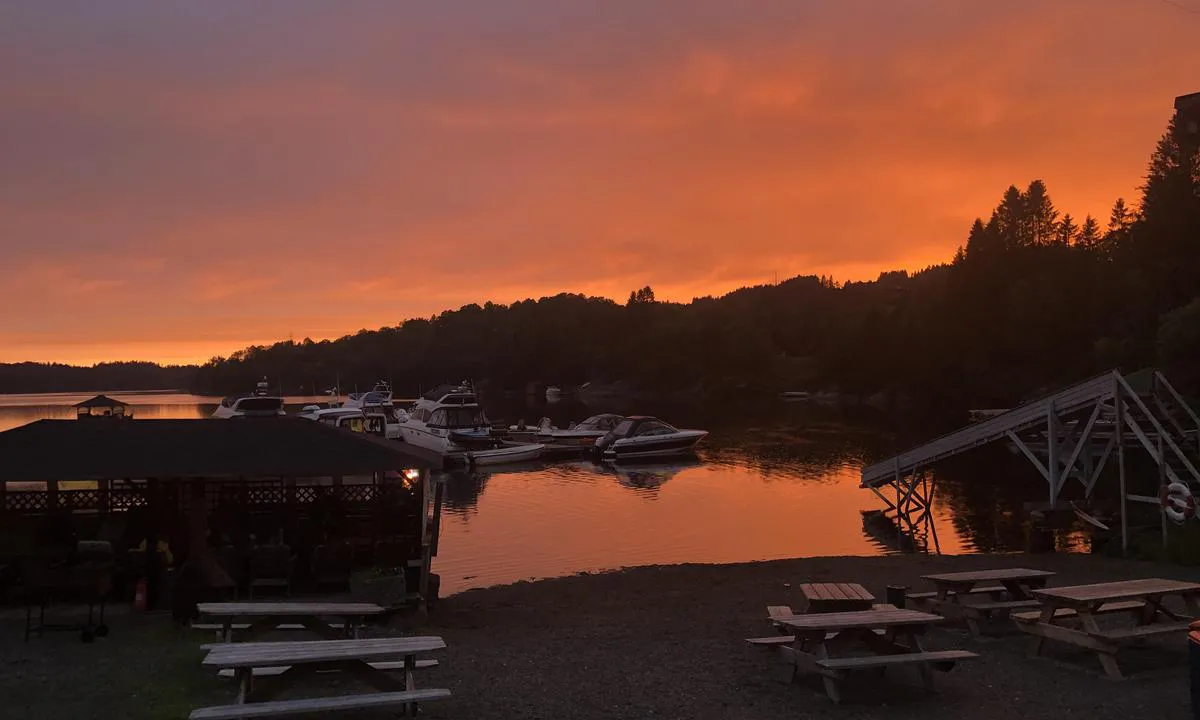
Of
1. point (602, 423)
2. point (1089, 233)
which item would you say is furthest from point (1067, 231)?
point (602, 423)

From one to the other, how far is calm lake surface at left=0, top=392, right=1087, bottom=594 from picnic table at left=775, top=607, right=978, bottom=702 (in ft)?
41.5

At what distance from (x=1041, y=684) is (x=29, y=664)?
426 inches

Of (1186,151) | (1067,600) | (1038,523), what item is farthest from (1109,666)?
(1186,151)

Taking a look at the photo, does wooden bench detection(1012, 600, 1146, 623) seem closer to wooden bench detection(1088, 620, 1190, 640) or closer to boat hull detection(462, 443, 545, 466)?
wooden bench detection(1088, 620, 1190, 640)

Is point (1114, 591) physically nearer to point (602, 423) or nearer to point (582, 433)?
point (582, 433)

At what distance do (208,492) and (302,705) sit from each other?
1007cm

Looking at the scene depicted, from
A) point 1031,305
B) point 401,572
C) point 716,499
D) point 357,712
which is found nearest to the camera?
point 357,712

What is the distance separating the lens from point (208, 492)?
1602 centimetres

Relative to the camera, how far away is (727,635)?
12.0 metres

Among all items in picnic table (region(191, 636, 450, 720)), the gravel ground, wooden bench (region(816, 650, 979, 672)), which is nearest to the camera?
picnic table (region(191, 636, 450, 720))

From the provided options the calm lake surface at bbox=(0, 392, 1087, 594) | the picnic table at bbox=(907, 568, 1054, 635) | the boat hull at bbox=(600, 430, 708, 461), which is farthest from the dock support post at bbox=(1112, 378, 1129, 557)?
the boat hull at bbox=(600, 430, 708, 461)

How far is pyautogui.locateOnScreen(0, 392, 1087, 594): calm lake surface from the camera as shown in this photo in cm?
2481

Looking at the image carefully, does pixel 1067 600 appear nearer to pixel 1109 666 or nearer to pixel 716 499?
pixel 1109 666

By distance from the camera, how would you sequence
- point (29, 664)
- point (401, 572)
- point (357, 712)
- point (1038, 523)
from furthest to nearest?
point (1038, 523), point (401, 572), point (29, 664), point (357, 712)
